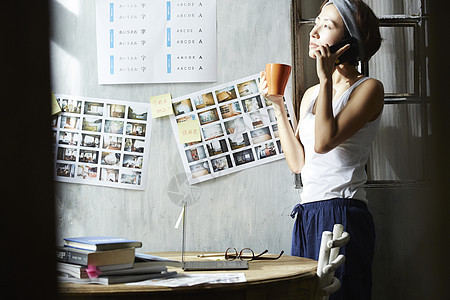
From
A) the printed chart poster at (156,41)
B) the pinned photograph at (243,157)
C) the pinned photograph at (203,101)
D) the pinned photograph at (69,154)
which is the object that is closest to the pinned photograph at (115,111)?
the printed chart poster at (156,41)

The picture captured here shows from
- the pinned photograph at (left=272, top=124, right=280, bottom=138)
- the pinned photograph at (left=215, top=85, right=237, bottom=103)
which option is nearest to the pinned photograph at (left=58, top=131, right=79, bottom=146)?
the pinned photograph at (left=215, top=85, right=237, bottom=103)

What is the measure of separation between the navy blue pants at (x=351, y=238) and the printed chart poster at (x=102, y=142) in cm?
85

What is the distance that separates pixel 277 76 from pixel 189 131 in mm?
529

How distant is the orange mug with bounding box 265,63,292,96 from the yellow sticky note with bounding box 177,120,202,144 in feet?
1.40

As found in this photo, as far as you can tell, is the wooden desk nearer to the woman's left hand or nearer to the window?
the woman's left hand

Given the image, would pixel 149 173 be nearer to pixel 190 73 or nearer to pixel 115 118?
pixel 115 118

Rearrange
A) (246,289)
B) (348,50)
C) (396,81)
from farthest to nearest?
(396,81) → (348,50) → (246,289)

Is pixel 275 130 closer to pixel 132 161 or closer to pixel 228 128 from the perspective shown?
pixel 228 128

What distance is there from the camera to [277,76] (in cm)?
212

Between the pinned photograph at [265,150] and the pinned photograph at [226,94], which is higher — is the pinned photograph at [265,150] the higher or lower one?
the lower one

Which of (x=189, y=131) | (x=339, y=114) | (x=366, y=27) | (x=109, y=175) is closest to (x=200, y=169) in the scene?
(x=189, y=131)

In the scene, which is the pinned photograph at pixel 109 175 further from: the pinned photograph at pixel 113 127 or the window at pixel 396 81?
the window at pixel 396 81

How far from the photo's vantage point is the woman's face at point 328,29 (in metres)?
1.99

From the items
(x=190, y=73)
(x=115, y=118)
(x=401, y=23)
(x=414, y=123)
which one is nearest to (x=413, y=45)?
(x=401, y=23)
